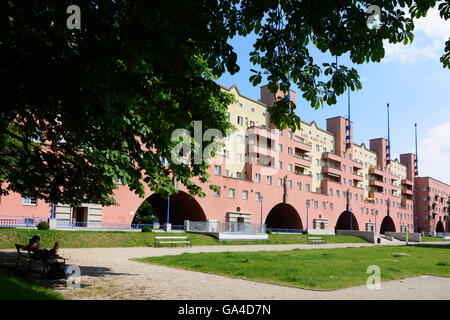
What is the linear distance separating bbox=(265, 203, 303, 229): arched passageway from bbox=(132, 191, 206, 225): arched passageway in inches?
711

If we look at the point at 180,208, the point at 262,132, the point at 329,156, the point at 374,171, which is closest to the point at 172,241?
the point at 180,208

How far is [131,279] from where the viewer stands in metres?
10.5

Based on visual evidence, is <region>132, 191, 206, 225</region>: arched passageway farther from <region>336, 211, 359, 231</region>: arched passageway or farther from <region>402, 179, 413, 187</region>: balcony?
<region>402, 179, 413, 187</region>: balcony

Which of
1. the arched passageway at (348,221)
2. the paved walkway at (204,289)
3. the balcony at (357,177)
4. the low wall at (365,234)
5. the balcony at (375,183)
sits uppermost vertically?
the balcony at (357,177)

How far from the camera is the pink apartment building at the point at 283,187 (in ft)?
122

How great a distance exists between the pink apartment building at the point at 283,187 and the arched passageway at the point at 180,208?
0.12m

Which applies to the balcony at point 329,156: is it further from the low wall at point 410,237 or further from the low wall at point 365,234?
the low wall at point 410,237

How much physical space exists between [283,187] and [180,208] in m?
16.7

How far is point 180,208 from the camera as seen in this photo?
46031 mm

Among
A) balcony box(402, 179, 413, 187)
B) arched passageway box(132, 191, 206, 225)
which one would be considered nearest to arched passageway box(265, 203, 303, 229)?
arched passageway box(132, 191, 206, 225)

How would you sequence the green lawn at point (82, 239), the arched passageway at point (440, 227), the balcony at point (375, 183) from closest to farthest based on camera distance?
the green lawn at point (82, 239)
the balcony at point (375, 183)
the arched passageway at point (440, 227)

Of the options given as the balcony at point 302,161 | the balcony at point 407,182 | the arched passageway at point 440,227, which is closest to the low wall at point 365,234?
the balcony at point 302,161

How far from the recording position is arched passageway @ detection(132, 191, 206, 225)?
4309 cm

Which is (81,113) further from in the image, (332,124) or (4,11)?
(332,124)
